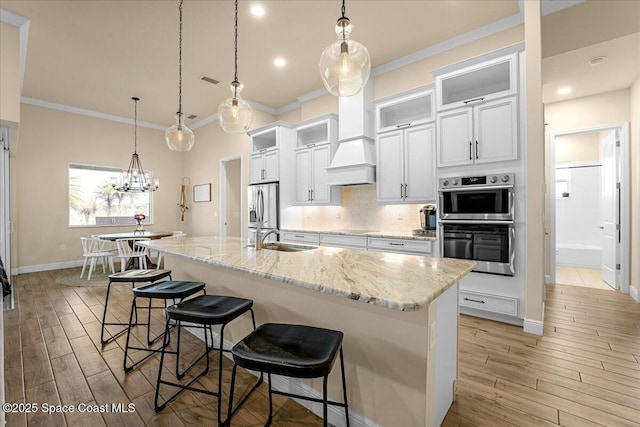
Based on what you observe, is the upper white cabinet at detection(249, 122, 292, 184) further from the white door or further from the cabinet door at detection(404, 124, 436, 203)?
the white door

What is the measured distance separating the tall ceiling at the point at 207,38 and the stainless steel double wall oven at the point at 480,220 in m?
1.86

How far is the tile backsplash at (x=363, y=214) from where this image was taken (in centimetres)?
413

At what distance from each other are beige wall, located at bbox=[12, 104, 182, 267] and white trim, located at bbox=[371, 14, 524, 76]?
489 cm

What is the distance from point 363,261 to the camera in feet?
5.84

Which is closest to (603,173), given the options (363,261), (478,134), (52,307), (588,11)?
(588,11)

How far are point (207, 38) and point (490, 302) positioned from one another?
4.46 meters

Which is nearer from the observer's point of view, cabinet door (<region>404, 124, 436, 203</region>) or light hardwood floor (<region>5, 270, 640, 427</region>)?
light hardwood floor (<region>5, 270, 640, 427</region>)

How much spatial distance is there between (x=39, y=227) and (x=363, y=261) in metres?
6.82

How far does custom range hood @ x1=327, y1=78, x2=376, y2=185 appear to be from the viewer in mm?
4043

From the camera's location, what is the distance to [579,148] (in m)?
5.70

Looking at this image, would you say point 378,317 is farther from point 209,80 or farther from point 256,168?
point 209,80

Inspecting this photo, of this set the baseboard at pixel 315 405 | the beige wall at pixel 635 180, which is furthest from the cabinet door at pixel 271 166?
the beige wall at pixel 635 180

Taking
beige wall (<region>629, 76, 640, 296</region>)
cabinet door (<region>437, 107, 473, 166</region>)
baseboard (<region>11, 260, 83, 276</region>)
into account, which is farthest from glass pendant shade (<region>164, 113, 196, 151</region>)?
beige wall (<region>629, 76, 640, 296</region>)

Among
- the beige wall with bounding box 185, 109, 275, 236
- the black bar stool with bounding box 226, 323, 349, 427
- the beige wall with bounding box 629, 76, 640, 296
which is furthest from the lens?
the beige wall with bounding box 185, 109, 275, 236
